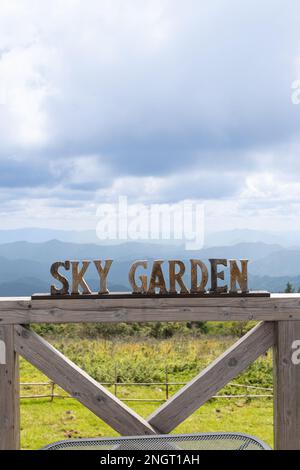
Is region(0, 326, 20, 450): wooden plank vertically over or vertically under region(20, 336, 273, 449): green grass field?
over

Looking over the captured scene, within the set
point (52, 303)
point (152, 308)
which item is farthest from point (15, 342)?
point (152, 308)

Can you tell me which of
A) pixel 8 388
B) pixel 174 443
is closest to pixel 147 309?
pixel 8 388

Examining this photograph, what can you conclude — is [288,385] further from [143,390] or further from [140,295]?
[143,390]

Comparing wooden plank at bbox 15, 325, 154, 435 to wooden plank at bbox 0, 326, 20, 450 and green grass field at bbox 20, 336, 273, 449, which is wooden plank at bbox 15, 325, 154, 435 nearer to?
wooden plank at bbox 0, 326, 20, 450

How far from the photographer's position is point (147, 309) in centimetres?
476

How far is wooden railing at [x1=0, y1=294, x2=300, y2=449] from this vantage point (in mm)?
4750

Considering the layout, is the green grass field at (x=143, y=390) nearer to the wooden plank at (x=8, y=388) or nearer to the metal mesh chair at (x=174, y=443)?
the wooden plank at (x=8, y=388)

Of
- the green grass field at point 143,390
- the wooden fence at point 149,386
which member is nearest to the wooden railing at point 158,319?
the green grass field at point 143,390

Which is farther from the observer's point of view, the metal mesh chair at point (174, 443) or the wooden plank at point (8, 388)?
the wooden plank at point (8, 388)

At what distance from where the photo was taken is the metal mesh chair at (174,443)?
3273 millimetres

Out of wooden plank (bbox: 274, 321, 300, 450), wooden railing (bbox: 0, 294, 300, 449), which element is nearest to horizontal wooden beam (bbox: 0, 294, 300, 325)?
wooden railing (bbox: 0, 294, 300, 449)

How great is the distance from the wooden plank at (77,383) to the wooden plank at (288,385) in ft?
3.97

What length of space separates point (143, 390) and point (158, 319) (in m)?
8.28
